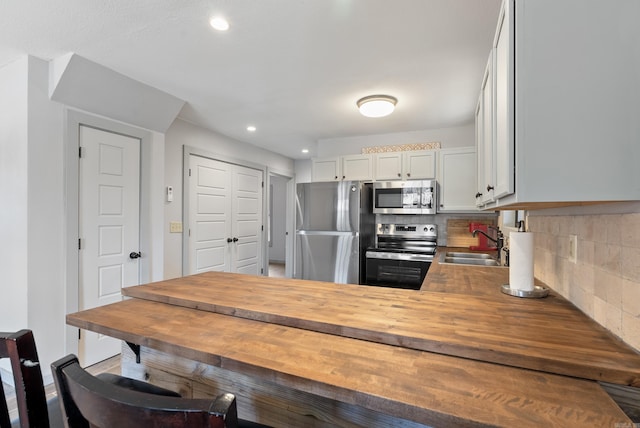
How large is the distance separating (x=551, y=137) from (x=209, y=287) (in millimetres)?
1489

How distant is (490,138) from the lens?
4.78 ft

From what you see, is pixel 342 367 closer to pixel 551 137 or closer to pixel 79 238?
pixel 551 137

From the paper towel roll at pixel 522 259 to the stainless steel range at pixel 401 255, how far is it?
165 centimetres

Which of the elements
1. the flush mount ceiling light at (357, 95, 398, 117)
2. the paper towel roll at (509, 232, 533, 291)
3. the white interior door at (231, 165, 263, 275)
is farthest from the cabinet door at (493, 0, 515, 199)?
the white interior door at (231, 165, 263, 275)

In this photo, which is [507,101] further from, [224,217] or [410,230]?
[224,217]

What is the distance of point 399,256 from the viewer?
3344mm

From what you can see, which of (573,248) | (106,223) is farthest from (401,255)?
(106,223)

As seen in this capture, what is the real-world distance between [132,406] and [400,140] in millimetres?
4071

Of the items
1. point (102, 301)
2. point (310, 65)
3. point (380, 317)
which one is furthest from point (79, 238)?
point (380, 317)

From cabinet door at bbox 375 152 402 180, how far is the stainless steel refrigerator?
0.83 ft

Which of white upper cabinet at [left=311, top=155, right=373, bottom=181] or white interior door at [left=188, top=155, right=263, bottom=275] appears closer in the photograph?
white interior door at [left=188, top=155, right=263, bottom=275]

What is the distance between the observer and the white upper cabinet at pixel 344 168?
3967 millimetres

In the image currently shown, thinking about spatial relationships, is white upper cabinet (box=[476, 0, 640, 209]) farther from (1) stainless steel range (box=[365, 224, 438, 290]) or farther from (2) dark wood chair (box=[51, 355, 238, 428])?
(1) stainless steel range (box=[365, 224, 438, 290])

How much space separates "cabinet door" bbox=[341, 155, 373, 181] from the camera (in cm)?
395
